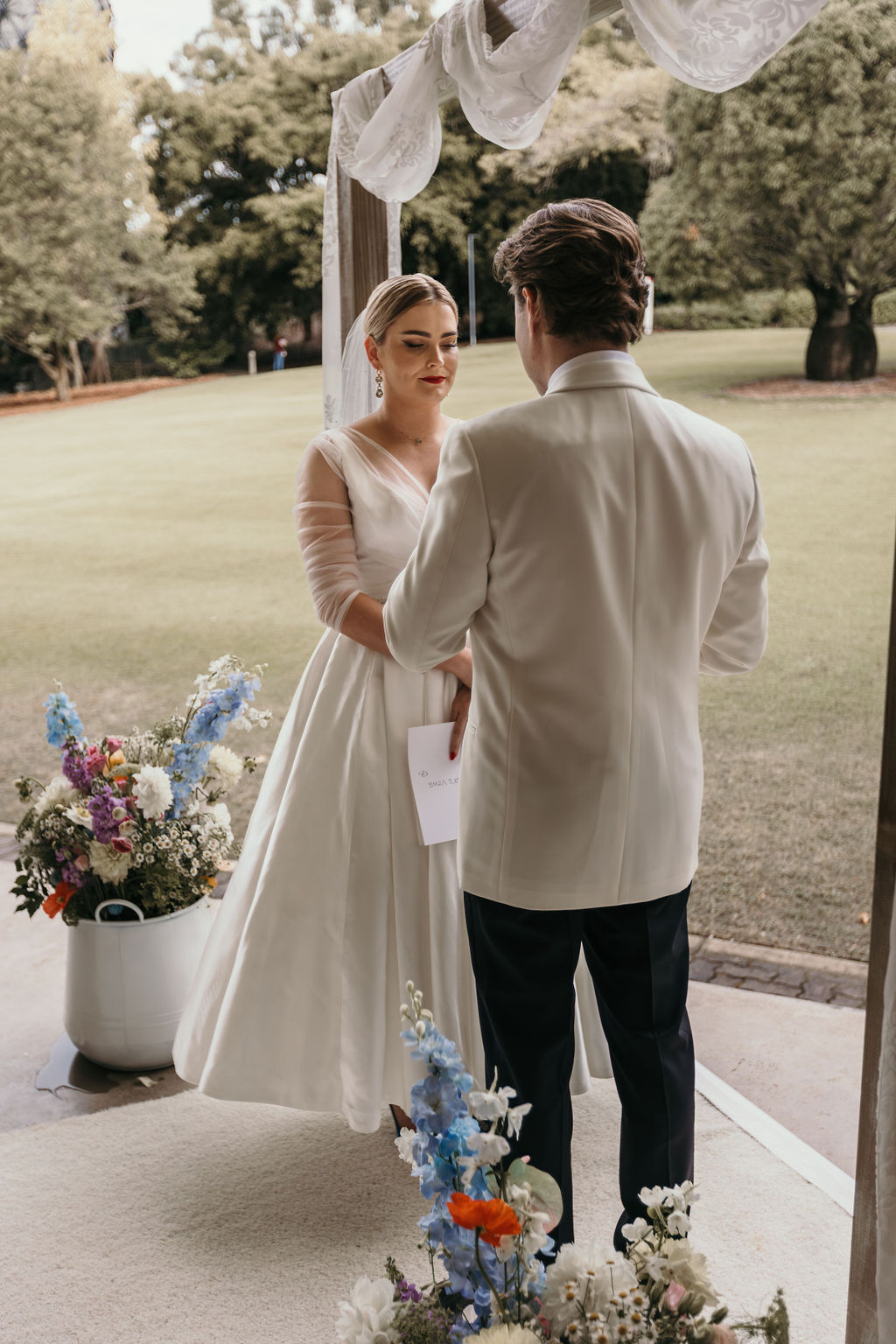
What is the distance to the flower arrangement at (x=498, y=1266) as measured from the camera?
2.89 feet

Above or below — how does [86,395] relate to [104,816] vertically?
above

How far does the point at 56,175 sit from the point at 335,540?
29.8 ft

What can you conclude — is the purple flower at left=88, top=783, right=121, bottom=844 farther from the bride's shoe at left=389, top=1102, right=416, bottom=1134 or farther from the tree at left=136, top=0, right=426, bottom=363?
the tree at left=136, top=0, right=426, bottom=363

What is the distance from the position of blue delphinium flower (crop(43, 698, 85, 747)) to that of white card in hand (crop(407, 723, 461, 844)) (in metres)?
0.86

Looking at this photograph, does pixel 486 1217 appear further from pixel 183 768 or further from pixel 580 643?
pixel 183 768

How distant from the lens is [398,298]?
6.17 ft

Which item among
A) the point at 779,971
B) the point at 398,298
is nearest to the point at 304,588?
the point at 779,971

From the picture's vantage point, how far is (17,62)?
30.6ft

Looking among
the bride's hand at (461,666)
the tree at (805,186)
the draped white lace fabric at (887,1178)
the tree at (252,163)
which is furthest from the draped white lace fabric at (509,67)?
the tree at (252,163)

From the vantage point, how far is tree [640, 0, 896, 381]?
698 cm

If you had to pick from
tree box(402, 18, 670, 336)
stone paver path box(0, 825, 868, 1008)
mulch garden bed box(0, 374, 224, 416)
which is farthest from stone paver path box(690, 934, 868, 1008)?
mulch garden bed box(0, 374, 224, 416)

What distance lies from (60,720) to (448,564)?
138 centimetres

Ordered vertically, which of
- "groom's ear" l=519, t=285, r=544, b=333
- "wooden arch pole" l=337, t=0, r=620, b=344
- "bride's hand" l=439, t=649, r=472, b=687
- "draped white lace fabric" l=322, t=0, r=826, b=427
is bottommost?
"bride's hand" l=439, t=649, r=472, b=687

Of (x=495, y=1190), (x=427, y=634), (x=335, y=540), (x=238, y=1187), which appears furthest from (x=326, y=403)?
(x=495, y=1190)
